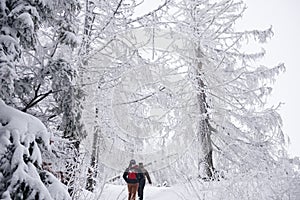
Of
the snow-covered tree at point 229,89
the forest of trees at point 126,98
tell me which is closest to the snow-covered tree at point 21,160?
the forest of trees at point 126,98

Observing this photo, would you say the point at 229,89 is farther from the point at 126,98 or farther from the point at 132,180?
the point at 132,180

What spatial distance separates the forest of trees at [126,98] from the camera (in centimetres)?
356

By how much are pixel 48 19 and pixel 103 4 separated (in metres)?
3.01

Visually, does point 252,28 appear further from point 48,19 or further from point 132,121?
point 48,19

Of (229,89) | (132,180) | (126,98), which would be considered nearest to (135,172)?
(132,180)

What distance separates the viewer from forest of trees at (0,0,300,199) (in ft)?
11.7

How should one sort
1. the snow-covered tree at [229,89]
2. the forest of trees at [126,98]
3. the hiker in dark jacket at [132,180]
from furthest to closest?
the snow-covered tree at [229,89] → the hiker in dark jacket at [132,180] → the forest of trees at [126,98]

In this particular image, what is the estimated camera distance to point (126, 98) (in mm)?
9352

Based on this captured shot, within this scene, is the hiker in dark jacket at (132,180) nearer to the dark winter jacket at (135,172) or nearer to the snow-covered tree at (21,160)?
the dark winter jacket at (135,172)

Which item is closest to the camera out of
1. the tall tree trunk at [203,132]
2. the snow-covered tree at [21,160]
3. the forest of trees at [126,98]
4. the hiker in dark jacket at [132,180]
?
the snow-covered tree at [21,160]

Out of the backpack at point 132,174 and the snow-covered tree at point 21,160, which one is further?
the backpack at point 132,174

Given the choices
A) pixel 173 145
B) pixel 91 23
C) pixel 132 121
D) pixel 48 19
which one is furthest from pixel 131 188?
pixel 48 19

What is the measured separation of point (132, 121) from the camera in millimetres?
10773

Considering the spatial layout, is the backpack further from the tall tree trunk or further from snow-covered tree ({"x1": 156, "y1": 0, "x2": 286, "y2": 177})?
the tall tree trunk
